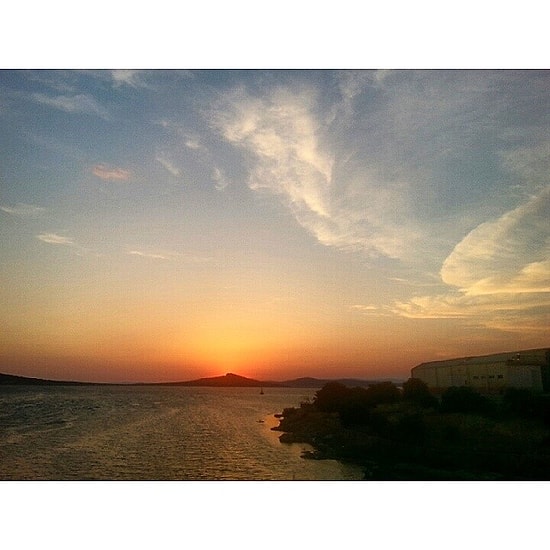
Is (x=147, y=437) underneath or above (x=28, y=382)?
underneath

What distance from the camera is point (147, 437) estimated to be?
3.87m

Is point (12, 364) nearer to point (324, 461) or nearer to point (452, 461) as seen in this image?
point (324, 461)

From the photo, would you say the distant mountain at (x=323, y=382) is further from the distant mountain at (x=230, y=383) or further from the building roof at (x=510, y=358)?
the building roof at (x=510, y=358)

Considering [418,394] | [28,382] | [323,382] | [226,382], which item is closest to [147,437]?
[226,382]

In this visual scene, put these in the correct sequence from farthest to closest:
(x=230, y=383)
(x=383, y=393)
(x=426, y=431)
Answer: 1. (x=230, y=383)
2. (x=383, y=393)
3. (x=426, y=431)

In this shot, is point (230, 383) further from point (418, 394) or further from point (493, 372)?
point (493, 372)

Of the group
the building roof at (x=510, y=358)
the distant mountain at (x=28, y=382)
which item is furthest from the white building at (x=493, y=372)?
the distant mountain at (x=28, y=382)

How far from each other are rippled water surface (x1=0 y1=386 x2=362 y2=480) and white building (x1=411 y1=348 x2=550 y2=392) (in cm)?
88

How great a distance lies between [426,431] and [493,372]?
651 mm

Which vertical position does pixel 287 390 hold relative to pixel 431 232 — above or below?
below

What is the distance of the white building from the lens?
3.80 m

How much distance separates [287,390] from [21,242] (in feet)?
7.41
